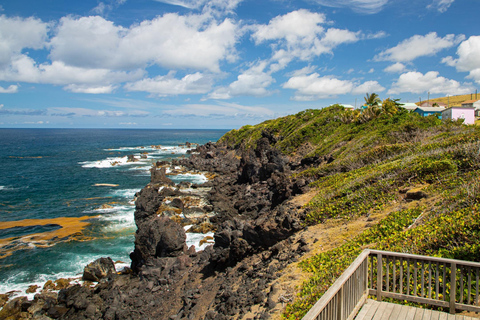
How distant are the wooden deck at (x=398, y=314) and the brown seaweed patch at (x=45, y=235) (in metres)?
24.8

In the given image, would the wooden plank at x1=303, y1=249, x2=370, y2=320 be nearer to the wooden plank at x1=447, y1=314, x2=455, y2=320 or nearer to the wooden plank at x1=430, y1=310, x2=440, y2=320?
the wooden plank at x1=430, y1=310, x2=440, y2=320

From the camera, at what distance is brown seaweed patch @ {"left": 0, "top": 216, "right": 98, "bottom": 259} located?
24.1m

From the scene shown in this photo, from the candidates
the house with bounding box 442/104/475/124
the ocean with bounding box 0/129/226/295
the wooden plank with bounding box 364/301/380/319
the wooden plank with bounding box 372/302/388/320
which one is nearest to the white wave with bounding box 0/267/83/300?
the ocean with bounding box 0/129/226/295

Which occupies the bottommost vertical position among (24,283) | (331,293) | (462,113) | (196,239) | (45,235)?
(24,283)

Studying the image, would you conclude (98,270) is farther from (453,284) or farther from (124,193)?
(124,193)

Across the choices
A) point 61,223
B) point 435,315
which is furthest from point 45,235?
point 435,315

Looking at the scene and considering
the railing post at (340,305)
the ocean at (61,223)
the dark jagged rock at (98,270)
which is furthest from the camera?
the ocean at (61,223)

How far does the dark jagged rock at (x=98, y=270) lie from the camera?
18.3 metres

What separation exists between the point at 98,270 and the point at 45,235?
11.3 m

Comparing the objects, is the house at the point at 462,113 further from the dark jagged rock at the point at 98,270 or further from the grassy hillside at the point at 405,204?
the dark jagged rock at the point at 98,270

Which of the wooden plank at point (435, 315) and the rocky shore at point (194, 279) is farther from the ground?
the wooden plank at point (435, 315)

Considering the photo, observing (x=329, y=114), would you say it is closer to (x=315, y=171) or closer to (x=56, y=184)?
(x=315, y=171)

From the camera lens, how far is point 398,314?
575 centimetres

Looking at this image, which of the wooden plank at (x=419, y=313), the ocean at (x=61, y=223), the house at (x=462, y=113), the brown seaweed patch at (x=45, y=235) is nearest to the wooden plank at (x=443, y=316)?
the wooden plank at (x=419, y=313)
